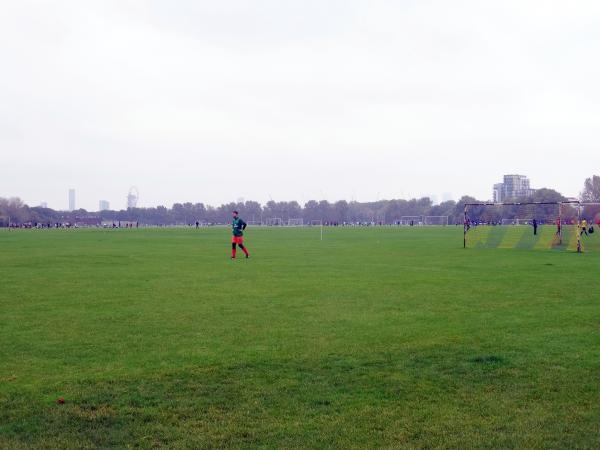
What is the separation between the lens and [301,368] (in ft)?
23.6

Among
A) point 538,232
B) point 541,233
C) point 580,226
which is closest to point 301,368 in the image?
point 580,226

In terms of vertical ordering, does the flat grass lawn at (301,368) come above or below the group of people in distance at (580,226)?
below

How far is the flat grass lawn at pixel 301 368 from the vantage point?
5.20 meters

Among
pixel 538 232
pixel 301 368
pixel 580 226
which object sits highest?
pixel 580 226

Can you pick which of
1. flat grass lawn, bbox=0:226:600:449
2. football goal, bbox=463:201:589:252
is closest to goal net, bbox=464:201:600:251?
football goal, bbox=463:201:589:252

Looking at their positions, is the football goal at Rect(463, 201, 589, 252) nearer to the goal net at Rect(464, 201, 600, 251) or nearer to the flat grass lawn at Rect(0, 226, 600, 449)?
the goal net at Rect(464, 201, 600, 251)

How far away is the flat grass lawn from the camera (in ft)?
17.1

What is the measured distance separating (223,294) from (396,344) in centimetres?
640

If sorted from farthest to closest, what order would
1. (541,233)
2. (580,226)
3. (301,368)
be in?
(541,233) < (580,226) < (301,368)

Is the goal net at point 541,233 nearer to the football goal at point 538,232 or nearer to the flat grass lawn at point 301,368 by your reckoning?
the football goal at point 538,232

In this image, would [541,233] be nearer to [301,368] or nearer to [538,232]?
[538,232]

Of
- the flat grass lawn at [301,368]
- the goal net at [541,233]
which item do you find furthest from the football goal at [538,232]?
the flat grass lawn at [301,368]

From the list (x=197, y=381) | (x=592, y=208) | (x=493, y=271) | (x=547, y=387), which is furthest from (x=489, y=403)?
(x=592, y=208)

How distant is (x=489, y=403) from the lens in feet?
19.3
